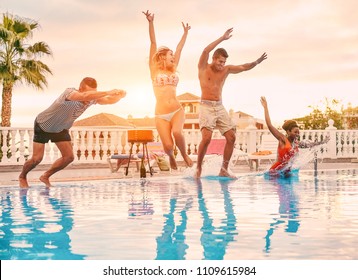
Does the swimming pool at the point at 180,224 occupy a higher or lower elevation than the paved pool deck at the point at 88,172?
lower

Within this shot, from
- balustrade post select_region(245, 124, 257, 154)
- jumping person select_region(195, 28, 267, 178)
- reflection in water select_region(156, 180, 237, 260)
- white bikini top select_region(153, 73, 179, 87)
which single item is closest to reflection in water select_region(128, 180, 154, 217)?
reflection in water select_region(156, 180, 237, 260)

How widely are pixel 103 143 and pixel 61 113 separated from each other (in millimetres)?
9673

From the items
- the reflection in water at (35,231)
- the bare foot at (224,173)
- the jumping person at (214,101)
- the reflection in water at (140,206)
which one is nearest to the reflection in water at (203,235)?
the reflection in water at (140,206)

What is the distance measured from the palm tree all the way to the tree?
22.2 m

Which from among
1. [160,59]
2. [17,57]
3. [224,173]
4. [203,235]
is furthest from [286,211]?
[17,57]

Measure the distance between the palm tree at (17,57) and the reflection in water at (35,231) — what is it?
66.1 ft

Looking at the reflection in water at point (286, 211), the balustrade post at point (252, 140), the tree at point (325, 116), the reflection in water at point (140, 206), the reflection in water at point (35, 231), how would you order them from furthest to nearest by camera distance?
the tree at point (325, 116) < the balustrade post at point (252, 140) < the reflection in water at point (140, 206) < the reflection in water at point (286, 211) < the reflection in water at point (35, 231)

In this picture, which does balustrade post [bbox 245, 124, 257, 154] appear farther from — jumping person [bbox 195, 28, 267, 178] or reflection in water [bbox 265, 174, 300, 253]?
reflection in water [bbox 265, 174, 300, 253]

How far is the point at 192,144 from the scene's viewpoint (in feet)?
68.2

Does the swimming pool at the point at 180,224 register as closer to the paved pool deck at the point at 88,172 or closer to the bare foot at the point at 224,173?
the bare foot at the point at 224,173

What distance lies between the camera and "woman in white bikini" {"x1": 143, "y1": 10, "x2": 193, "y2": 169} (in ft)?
34.7

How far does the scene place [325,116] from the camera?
1779 inches

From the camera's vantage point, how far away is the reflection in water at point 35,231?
4.44 m

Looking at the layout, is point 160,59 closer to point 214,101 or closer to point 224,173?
point 214,101
